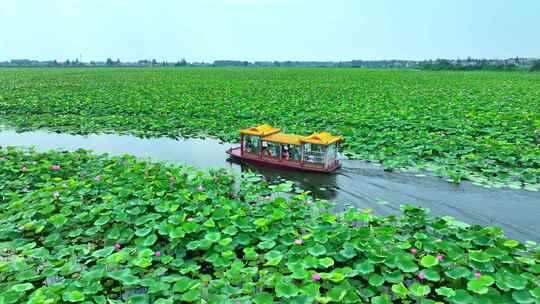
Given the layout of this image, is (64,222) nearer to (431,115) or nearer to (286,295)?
(286,295)

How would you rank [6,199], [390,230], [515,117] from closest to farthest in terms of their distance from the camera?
1. [390,230]
2. [6,199]
3. [515,117]

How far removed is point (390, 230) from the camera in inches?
168

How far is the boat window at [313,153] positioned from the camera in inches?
326

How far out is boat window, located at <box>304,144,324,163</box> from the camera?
8273 mm

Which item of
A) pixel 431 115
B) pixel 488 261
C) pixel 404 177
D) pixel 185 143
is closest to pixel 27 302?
pixel 488 261

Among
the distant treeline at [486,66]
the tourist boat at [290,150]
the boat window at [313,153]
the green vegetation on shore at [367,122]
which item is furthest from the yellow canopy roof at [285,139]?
the distant treeline at [486,66]

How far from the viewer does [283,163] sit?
8.73 metres

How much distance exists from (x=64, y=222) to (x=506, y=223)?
643cm

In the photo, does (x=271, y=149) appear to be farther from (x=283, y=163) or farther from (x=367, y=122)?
(x=367, y=122)

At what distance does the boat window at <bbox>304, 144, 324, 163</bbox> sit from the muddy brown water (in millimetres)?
341

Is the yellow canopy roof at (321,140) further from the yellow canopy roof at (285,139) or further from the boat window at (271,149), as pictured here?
the boat window at (271,149)

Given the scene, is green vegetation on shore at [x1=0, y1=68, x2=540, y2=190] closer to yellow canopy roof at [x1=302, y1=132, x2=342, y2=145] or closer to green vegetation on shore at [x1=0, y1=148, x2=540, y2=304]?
yellow canopy roof at [x1=302, y1=132, x2=342, y2=145]

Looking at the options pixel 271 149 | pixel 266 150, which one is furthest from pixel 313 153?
pixel 266 150

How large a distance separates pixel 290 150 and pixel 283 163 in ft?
1.18
